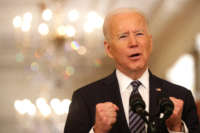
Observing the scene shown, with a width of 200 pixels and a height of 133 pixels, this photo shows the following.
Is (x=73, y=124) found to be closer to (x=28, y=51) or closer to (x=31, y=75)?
(x=28, y=51)

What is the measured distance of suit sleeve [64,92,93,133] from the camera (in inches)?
74.2

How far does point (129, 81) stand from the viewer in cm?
200

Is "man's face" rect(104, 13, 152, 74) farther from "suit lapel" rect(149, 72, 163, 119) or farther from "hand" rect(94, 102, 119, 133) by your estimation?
"hand" rect(94, 102, 119, 133)

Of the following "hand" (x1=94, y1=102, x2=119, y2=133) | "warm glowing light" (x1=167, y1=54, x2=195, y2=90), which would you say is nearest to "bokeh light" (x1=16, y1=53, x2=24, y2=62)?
"warm glowing light" (x1=167, y1=54, x2=195, y2=90)

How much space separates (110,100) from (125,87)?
0.11m

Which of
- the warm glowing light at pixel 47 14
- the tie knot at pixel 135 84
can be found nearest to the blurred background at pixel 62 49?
the warm glowing light at pixel 47 14

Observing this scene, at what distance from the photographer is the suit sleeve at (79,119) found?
6.18 ft

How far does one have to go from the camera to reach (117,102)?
1.94 m

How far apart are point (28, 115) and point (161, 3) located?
3.61m

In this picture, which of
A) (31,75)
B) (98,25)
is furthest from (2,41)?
(98,25)

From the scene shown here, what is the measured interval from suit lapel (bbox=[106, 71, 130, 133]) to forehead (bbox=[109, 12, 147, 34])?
0.80 ft

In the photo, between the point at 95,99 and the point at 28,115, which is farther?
the point at 28,115

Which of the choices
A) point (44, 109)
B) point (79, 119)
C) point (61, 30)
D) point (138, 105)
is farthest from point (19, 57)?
point (138, 105)

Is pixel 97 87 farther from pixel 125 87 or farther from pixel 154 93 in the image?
pixel 154 93
